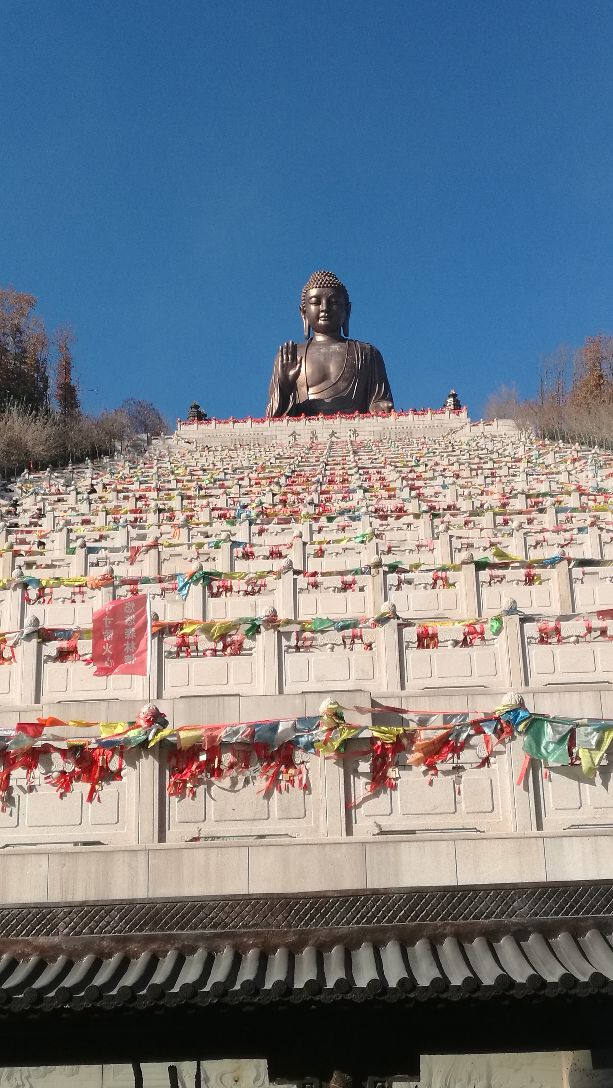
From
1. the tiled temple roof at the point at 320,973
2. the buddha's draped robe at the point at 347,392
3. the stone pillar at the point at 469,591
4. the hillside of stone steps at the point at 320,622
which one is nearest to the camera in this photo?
the tiled temple roof at the point at 320,973

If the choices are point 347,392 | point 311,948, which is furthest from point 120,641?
point 347,392

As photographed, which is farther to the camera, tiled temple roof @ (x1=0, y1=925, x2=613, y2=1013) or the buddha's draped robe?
the buddha's draped robe

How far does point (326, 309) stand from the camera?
176 feet

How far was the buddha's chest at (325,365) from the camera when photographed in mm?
52281

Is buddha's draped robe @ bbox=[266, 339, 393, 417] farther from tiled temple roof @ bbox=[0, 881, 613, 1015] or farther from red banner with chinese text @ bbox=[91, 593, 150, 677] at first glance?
tiled temple roof @ bbox=[0, 881, 613, 1015]

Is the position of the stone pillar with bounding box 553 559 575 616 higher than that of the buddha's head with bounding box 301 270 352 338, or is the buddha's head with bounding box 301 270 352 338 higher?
the buddha's head with bounding box 301 270 352 338

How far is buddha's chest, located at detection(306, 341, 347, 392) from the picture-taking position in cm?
5228

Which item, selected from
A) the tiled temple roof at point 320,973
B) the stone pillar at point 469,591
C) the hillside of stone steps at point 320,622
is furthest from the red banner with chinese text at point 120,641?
the tiled temple roof at point 320,973

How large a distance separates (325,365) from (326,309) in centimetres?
308

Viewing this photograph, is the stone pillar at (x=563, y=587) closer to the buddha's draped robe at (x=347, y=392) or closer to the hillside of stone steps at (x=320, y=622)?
the hillside of stone steps at (x=320, y=622)

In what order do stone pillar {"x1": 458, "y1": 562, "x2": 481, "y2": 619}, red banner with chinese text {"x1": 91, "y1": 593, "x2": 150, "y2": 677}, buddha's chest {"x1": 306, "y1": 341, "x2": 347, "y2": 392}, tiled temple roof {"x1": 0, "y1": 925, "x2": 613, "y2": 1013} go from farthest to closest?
buddha's chest {"x1": 306, "y1": 341, "x2": 347, "y2": 392} < stone pillar {"x1": 458, "y1": 562, "x2": 481, "y2": 619} < red banner with chinese text {"x1": 91, "y1": 593, "x2": 150, "y2": 677} < tiled temple roof {"x1": 0, "y1": 925, "x2": 613, "y2": 1013}

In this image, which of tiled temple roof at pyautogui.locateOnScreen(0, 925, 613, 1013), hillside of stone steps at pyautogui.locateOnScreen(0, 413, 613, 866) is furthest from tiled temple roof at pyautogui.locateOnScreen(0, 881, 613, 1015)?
hillside of stone steps at pyautogui.locateOnScreen(0, 413, 613, 866)

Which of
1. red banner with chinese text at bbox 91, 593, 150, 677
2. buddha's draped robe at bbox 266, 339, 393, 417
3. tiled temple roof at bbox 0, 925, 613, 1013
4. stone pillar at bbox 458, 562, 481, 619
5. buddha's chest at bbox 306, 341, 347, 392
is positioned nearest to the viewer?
tiled temple roof at bbox 0, 925, 613, 1013

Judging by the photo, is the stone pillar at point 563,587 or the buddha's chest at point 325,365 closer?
the stone pillar at point 563,587
